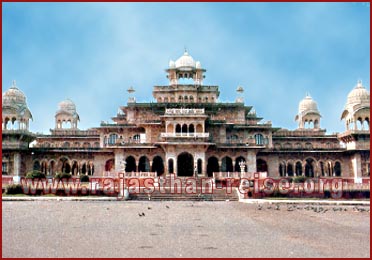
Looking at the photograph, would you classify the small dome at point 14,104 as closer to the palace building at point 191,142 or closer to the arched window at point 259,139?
the palace building at point 191,142

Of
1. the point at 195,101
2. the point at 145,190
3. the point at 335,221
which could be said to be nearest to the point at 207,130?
the point at 195,101

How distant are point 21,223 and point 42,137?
138ft

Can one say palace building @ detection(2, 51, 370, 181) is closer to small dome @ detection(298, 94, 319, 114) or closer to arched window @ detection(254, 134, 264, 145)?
arched window @ detection(254, 134, 264, 145)

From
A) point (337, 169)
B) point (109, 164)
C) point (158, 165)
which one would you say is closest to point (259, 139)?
point (337, 169)

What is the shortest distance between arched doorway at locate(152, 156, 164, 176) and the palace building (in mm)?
111

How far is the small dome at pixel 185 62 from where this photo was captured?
54.7 metres

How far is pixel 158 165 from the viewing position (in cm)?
5038

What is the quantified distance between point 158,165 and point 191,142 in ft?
20.6

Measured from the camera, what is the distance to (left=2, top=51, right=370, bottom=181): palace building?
157 feet

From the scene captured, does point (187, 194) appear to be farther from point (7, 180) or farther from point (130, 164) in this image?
point (7, 180)

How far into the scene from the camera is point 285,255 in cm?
1098

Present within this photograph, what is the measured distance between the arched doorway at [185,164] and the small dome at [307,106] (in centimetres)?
2611

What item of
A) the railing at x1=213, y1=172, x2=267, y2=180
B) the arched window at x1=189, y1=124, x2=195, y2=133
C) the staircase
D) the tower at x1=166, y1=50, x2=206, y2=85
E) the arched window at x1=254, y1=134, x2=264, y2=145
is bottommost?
the staircase

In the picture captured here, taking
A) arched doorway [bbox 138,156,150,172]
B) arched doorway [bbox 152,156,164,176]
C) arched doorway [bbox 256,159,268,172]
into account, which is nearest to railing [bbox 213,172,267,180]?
arched doorway [bbox 152,156,164,176]
